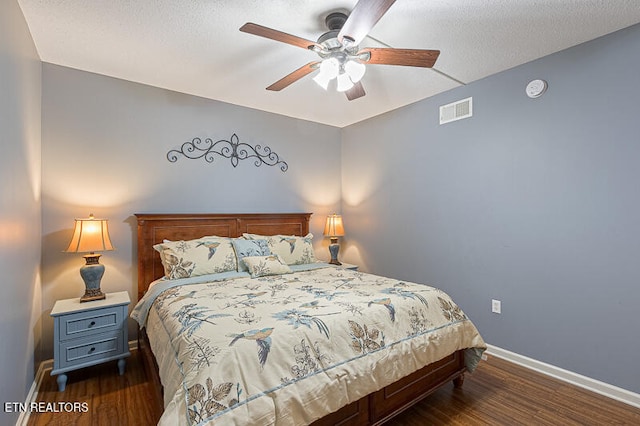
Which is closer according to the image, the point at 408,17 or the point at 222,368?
the point at 222,368

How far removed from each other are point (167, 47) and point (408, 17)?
1.83 m

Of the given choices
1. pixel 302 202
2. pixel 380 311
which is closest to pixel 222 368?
pixel 380 311

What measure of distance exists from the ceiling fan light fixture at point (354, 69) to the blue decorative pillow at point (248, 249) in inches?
73.3

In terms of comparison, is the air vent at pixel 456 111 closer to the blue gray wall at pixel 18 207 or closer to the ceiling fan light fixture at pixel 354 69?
the ceiling fan light fixture at pixel 354 69

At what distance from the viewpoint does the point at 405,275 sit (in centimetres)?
372

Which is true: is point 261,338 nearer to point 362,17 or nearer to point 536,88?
point 362,17

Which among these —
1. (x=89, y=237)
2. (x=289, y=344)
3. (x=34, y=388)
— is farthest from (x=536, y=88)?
(x=34, y=388)

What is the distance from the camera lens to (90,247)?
2512 mm

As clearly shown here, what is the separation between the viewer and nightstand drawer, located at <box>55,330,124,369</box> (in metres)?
2.30

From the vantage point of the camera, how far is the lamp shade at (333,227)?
416cm

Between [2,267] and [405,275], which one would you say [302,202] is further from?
[2,267]

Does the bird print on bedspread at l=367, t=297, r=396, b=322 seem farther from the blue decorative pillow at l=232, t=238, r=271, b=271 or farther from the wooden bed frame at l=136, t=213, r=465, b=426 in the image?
the blue decorative pillow at l=232, t=238, r=271, b=271

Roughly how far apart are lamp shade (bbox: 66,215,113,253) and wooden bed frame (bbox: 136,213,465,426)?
0.39 m

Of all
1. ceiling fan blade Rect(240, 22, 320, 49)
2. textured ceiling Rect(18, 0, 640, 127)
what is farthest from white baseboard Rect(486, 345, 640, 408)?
ceiling fan blade Rect(240, 22, 320, 49)
